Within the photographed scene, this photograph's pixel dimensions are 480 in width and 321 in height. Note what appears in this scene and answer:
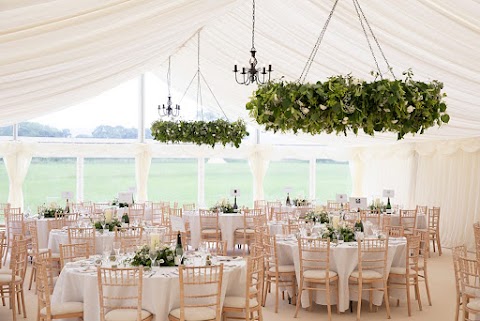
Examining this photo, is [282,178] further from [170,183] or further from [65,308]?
[65,308]

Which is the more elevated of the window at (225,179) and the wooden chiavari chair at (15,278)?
the window at (225,179)

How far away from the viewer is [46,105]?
9.88m

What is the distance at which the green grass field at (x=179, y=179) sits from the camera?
2774 cm

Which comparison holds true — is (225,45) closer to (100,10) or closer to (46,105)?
(46,105)

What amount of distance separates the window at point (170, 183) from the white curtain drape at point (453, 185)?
15.1m

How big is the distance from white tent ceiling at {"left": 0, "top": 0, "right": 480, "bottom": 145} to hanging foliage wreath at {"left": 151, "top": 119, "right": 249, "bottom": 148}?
1.36 meters

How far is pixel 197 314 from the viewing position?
612cm

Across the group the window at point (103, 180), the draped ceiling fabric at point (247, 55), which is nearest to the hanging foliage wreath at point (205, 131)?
the draped ceiling fabric at point (247, 55)

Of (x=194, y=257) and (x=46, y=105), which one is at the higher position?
(x=46, y=105)

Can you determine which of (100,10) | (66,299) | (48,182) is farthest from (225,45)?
(48,182)

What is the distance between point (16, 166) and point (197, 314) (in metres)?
11.1

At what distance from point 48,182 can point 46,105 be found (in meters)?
17.3

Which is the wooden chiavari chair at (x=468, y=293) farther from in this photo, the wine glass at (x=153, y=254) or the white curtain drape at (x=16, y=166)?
the white curtain drape at (x=16, y=166)

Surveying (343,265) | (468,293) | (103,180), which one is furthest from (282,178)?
(468,293)
